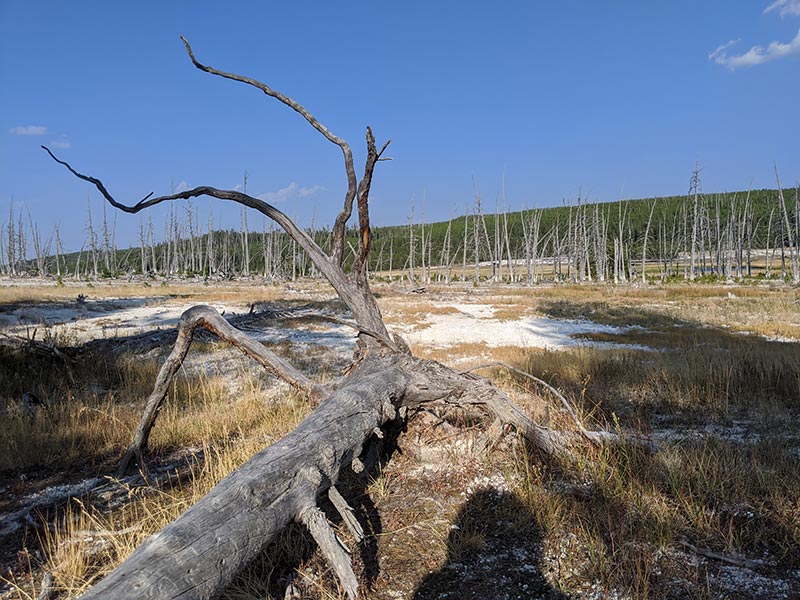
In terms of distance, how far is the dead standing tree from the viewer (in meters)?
1.69

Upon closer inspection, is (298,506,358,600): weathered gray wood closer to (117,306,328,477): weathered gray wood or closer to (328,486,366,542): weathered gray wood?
(328,486,366,542): weathered gray wood

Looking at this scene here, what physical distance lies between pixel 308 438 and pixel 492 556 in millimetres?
1262

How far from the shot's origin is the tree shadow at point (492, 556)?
7.58 feet

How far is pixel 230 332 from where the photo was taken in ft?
12.4

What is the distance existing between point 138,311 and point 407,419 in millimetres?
17573

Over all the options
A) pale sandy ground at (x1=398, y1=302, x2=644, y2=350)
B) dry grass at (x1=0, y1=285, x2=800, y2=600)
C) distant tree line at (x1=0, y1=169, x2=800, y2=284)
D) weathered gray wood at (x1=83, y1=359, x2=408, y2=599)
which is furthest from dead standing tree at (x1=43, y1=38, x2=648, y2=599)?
distant tree line at (x1=0, y1=169, x2=800, y2=284)

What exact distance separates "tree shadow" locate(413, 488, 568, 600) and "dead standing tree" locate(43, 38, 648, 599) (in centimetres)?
64

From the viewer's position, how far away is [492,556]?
2.61 meters

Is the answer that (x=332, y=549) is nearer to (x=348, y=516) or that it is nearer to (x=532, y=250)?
(x=348, y=516)

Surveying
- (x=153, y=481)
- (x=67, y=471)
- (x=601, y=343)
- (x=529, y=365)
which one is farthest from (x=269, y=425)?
(x=601, y=343)

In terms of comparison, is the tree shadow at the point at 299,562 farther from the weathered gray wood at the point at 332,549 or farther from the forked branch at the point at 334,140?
the forked branch at the point at 334,140

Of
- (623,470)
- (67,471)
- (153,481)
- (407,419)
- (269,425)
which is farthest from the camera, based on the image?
(269,425)

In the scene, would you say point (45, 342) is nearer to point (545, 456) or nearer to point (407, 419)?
point (407, 419)

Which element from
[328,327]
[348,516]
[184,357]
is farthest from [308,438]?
[328,327]
